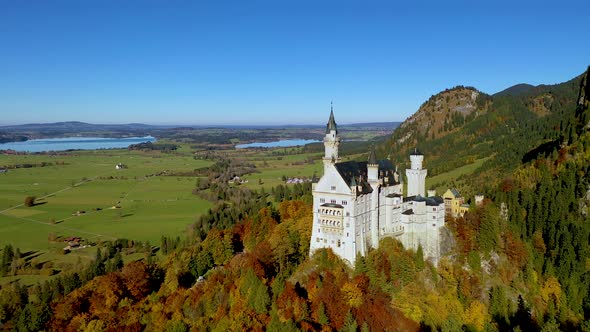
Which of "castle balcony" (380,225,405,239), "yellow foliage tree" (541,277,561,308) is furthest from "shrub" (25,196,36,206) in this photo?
"yellow foliage tree" (541,277,561,308)

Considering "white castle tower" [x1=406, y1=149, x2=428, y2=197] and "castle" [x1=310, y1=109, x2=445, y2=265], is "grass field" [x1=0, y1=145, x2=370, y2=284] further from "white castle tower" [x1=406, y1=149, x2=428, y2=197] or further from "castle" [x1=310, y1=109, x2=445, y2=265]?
"white castle tower" [x1=406, y1=149, x2=428, y2=197]

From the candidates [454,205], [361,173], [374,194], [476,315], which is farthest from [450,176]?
[476,315]

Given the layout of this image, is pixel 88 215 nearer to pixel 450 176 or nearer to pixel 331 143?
pixel 331 143

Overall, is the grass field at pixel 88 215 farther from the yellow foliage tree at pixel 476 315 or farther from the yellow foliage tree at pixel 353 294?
the yellow foliage tree at pixel 476 315

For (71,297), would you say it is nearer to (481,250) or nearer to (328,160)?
(328,160)

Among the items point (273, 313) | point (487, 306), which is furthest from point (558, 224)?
point (273, 313)

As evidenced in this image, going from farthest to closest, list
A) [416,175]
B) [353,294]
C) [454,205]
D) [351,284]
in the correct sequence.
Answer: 1. [454,205]
2. [416,175]
3. [351,284]
4. [353,294]

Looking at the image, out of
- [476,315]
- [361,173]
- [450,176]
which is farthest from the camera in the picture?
[450,176]
